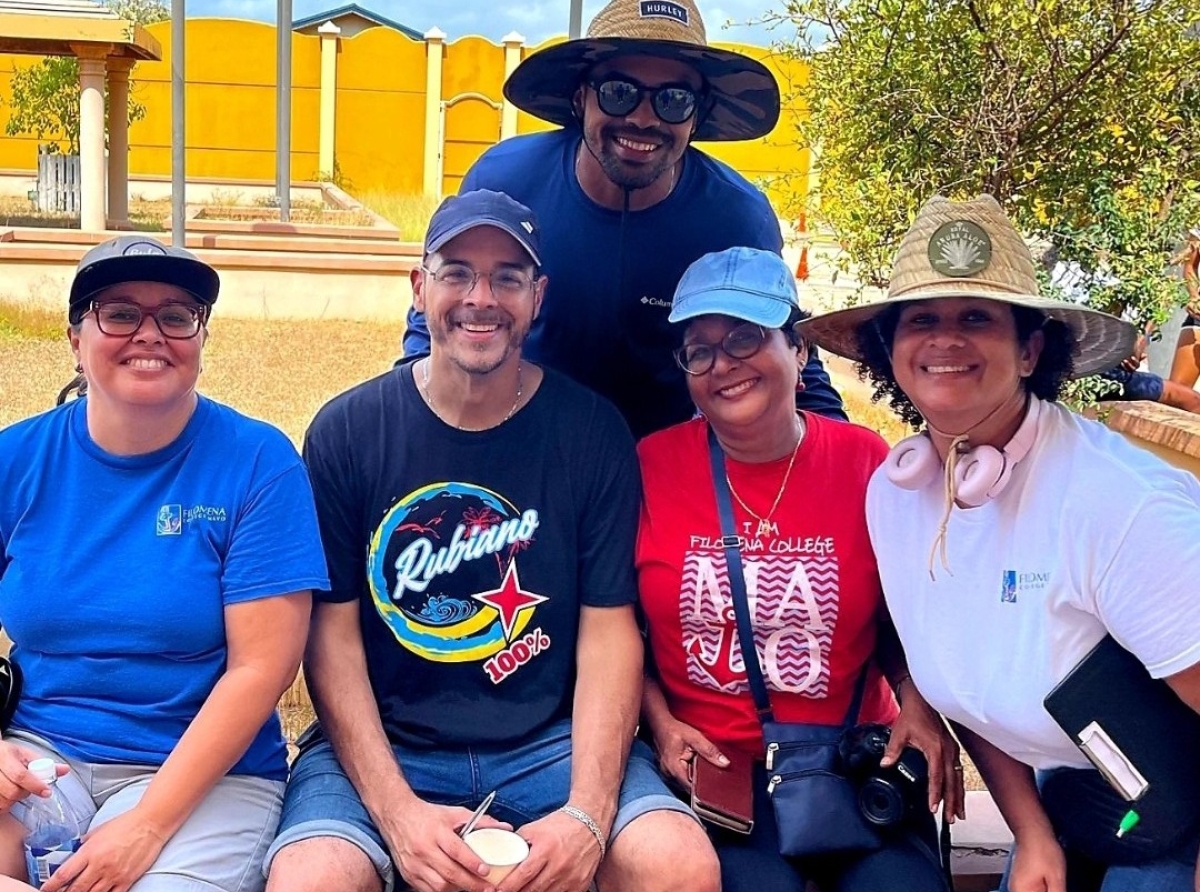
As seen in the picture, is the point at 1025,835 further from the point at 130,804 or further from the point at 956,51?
the point at 956,51

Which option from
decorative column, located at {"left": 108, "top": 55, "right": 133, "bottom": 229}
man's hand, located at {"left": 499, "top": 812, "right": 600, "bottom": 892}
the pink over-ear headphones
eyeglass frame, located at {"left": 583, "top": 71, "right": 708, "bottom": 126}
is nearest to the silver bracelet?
man's hand, located at {"left": 499, "top": 812, "right": 600, "bottom": 892}

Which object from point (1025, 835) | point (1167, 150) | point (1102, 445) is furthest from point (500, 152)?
point (1167, 150)

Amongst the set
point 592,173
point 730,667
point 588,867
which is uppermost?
point 592,173

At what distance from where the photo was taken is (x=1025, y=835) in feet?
8.06

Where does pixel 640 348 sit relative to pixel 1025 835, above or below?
above

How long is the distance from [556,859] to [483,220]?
1.32 m

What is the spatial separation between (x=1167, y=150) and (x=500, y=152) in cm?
285

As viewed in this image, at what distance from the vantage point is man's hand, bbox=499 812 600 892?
95.0 inches

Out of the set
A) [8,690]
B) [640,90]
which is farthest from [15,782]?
[640,90]

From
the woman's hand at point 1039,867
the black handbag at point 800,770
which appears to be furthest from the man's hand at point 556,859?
the woman's hand at point 1039,867

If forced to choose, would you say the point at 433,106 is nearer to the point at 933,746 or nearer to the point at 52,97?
the point at 52,97

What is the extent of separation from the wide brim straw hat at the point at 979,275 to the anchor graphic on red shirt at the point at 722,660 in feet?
2.32

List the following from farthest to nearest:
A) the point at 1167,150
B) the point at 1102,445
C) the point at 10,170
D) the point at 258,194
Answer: the point at 10,170
the point at 258,194
the point at 1167,150
the point at 1102,445

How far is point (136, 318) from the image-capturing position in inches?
97.7
